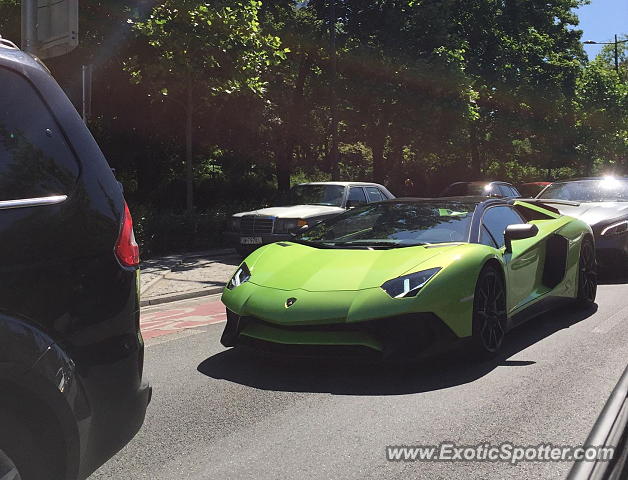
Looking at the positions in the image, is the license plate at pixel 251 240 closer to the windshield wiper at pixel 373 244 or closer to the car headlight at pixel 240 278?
the windshield wiper at pixel 373 244

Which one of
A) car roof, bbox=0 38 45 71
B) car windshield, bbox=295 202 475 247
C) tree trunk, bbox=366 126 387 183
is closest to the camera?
car roof, bbox=0 38 45 71

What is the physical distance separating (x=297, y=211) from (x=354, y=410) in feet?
28.2

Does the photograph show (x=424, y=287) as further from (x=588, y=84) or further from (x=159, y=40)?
(x=588, y=84)

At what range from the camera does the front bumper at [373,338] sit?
4.46m

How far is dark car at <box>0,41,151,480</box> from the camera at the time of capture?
6.86 ft

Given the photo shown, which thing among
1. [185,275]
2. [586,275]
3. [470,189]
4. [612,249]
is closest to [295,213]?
[185,275]

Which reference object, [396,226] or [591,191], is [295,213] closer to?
[591,191]

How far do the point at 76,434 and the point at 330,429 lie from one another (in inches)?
70.9

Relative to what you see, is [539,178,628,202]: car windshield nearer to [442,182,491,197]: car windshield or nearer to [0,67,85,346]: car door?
[442,182,491,197]: car windshield

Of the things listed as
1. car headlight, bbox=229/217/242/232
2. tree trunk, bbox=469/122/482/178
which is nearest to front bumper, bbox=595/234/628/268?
car headlight, bbox=229/217/242/232

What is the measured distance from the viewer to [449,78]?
23.0 meters

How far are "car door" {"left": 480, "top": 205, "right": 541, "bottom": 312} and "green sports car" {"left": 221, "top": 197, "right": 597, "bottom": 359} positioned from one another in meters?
0.01

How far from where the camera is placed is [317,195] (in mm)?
13539

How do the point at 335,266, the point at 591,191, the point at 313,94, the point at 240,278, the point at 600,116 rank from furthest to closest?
the point at 600,116, the point at 313,94, the point at 591,191, the point at 240,278, the point at 335,266
